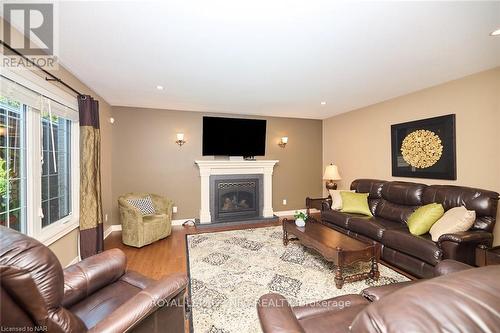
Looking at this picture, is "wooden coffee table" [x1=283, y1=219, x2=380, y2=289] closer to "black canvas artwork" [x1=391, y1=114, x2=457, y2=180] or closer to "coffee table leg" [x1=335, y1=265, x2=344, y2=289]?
"coffee table leg" [x1=335, y1=265, x2=344, y2=289]

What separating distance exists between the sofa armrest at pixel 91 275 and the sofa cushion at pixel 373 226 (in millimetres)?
3033

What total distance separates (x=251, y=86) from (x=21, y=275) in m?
3.11

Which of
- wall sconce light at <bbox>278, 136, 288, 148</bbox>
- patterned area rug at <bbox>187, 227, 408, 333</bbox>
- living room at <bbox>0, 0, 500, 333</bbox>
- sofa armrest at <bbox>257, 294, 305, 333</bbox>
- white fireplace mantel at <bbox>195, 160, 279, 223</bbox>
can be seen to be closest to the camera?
sofa armrest at <bbox>257, 294, 305, 333</bbox>

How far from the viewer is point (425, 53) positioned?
233 centimetres

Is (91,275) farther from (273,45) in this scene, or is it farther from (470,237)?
(470,237)

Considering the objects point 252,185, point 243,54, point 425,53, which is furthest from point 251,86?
point 252,185

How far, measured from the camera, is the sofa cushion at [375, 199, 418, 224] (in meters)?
3.32

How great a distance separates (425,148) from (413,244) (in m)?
1.76

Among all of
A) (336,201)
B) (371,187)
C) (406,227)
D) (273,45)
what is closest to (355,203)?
(336,201)

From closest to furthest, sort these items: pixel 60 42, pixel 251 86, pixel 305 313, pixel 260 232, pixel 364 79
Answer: pixel 305 313 → pixel 60 42 → pixel 364 79 → pixel 251 86 → pixel 260 232

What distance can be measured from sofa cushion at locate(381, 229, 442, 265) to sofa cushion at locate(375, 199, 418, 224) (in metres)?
0.50

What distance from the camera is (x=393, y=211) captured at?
11.5 ft

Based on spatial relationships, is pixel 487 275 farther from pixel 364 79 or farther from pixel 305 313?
pixel 364 79

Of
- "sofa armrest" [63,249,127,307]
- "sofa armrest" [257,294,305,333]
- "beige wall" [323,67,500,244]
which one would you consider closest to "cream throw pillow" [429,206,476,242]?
"beige wall" [323,67,500,244]
